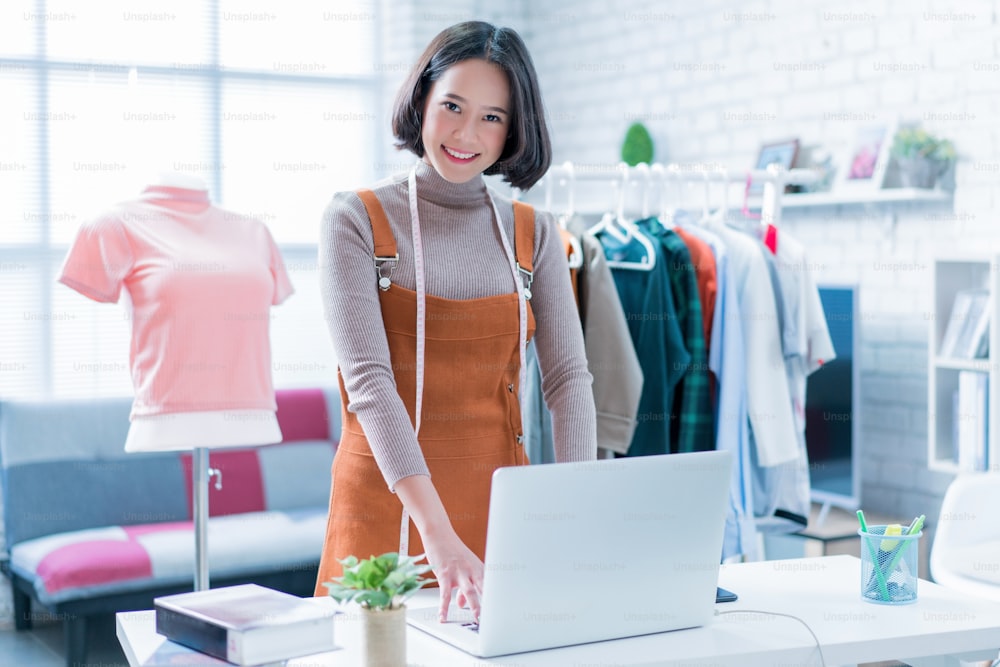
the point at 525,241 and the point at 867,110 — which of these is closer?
the point at 525,241

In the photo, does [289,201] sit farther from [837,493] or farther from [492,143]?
[492,143]

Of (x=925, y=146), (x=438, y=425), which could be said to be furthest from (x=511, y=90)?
(x=925, y=146)

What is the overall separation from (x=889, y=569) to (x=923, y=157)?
205cm

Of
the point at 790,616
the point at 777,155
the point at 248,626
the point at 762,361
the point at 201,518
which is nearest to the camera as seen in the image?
the point at 248,626

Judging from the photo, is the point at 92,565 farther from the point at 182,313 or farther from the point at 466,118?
the point at 466,118

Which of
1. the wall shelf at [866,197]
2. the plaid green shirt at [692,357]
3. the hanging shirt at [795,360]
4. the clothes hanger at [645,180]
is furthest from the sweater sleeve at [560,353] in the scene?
the wall shelf at [866,197]

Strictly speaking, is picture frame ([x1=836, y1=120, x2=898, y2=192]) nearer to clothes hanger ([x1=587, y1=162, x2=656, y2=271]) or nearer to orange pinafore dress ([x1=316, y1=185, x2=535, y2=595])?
clothes hanger ([x1=587, y1=162, x2=656, y2=271])

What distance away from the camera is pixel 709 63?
436cm

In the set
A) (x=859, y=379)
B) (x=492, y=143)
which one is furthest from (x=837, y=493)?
(x=492, y=143)

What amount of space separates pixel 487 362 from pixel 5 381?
10.2 feet

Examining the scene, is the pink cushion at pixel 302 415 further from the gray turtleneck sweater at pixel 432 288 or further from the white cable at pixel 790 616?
the white cable at pixel 790 616

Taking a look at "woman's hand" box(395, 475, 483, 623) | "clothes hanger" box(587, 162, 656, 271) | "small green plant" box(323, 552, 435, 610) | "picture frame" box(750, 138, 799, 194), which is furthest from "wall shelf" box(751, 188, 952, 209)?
"small green plant" box(323, 552, 435, 610)

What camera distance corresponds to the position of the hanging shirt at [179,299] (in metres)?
2.77

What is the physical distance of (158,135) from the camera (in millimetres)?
4543
